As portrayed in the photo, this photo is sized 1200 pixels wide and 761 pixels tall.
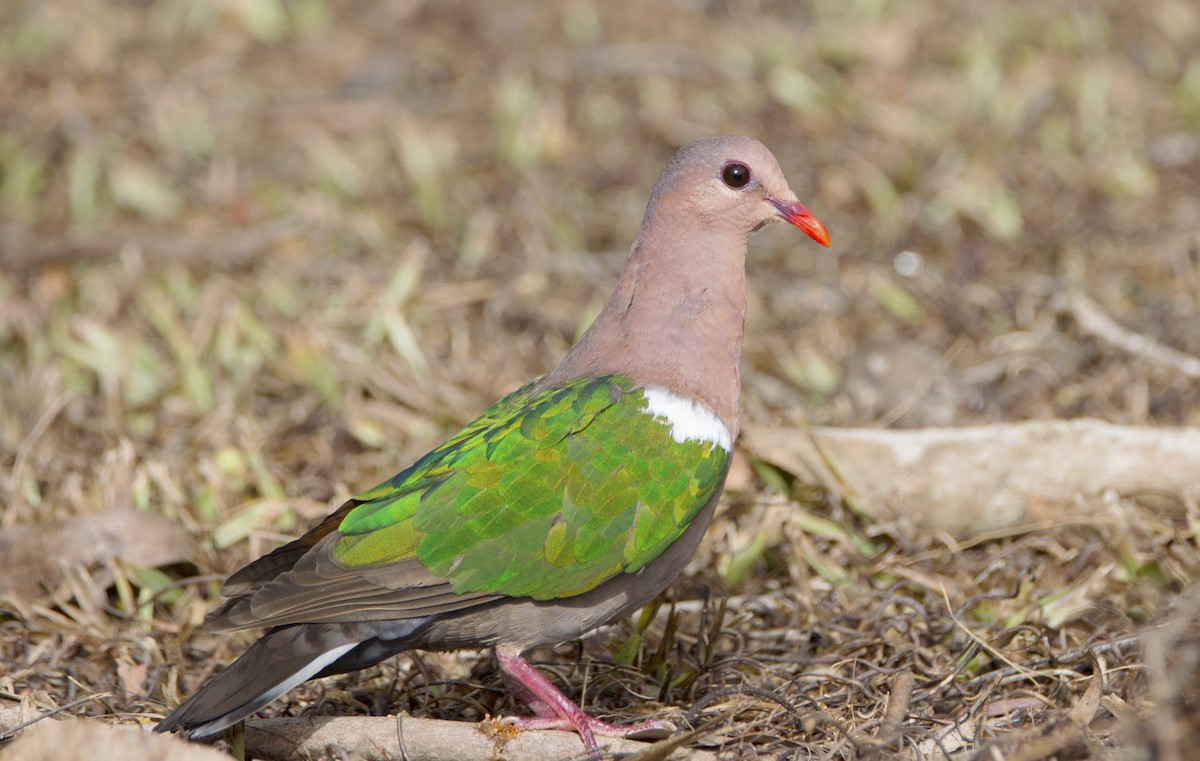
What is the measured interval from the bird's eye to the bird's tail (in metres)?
1.57

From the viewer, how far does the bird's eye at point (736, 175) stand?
390 centimetres

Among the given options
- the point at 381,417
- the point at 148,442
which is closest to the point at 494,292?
the point at 381,417

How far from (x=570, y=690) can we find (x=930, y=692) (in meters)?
1.03

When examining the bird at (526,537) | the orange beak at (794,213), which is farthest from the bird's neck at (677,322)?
the orange beak at (794,213)

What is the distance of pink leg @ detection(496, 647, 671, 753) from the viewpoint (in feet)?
11.4

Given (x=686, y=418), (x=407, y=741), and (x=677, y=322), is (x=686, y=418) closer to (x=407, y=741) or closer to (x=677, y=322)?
(x=677, y=322)

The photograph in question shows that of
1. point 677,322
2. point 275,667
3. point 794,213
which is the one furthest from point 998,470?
point 275,667

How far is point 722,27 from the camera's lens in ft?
30.6

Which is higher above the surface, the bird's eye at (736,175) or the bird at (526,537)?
the bird's eye at (736,175)

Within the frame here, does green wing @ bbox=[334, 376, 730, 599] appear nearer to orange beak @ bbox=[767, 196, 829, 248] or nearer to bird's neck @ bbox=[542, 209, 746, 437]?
bird's neck @ bbox=[542, 209, 746, 437]

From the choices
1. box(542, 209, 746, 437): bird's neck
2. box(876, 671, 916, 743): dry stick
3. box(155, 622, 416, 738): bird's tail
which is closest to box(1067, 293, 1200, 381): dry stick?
box(542, 209, 746, 437): bird's neck

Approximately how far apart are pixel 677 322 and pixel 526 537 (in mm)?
787

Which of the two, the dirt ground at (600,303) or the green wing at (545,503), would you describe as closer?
the green wing at (545,503)

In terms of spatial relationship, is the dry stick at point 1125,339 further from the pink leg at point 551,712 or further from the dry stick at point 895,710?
the pink leg at point 551,712
